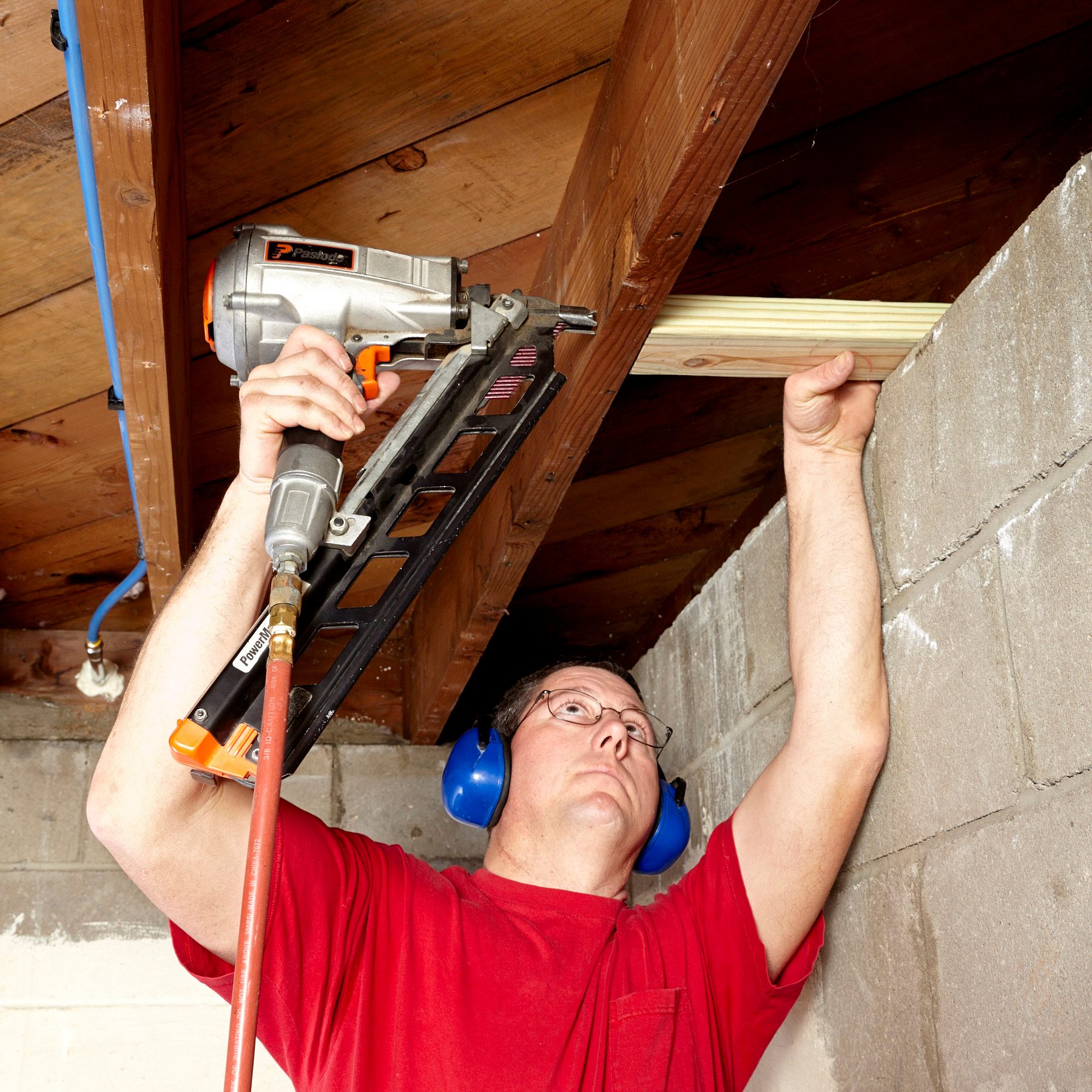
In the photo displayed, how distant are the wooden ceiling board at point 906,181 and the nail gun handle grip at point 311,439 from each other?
848 millimetres

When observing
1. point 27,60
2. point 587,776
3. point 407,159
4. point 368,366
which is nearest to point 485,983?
point 587,776

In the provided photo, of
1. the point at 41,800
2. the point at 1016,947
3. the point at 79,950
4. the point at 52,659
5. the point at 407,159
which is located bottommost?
the point at 79,950

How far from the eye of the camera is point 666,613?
2756 mm

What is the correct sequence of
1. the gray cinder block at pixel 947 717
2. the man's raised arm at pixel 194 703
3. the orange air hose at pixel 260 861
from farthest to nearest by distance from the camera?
the man's raised arm at pixel 194 703 → the gray cinder block at pixel 947 717 → the orange air hose at pixel 260 861

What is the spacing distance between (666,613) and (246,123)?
1.67 m

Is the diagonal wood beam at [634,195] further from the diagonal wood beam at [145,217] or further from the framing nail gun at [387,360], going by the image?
the diagonal wood beam at [145,217]

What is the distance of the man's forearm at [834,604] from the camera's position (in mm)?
1387

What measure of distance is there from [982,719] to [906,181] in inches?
38.5

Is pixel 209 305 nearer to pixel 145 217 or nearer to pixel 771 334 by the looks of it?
pixel 145 217

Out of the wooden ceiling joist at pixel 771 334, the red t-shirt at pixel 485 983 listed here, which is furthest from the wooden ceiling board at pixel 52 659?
the wooden ceiling joist at pixel 771 334

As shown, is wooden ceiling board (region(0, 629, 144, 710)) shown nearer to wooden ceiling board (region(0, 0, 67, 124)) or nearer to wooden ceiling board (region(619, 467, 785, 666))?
wooden ceiling board (region(619, 467, 785, 666))

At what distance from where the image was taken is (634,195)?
3.80ft

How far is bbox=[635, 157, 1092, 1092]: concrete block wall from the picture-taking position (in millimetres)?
997

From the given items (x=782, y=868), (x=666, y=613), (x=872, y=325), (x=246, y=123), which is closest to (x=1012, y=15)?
(x=872, y=325)
